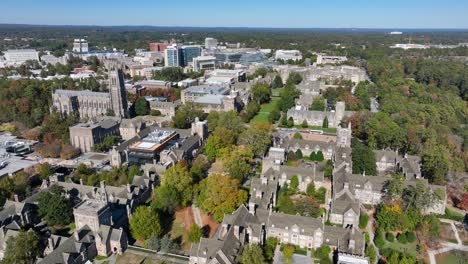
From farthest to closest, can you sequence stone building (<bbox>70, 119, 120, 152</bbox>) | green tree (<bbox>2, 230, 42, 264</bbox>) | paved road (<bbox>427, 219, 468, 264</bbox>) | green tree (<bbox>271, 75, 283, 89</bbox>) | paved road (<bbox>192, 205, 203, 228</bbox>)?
green tree (<bbox>271, 75, 283, 89</bbox>) < stone building (<bbox>70, 119, 120, 152</bbox>) < paved road (<bbox>192, 205, 203, 228</bbox>) < paved road (<bbox>427, 219, 468, 264</bbox>) < green tree (<bbox>2, 230, 42, 264</bbox>)

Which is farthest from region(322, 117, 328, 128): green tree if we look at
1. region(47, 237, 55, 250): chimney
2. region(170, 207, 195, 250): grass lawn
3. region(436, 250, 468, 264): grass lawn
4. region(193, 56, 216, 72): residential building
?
region(193, 56, 216, 72): residential building

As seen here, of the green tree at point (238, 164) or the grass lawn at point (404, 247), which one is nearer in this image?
the grass lawn at point (404, 247)

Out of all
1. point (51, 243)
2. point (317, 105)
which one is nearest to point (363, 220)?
point (51, 243)

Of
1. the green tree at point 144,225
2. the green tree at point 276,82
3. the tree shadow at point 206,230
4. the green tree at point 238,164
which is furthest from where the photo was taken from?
the green tree at point 276,82

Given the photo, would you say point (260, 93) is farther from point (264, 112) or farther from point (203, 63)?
point (203, 63)

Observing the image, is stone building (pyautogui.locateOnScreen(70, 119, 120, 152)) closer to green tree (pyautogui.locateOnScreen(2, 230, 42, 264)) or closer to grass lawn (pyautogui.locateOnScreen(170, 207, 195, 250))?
grass lawn (pyautogui.locateOnScreen(170, 207, 195, 250))

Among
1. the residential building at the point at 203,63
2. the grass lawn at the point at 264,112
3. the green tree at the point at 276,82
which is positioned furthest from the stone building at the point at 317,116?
the residential building at the point at 203,63

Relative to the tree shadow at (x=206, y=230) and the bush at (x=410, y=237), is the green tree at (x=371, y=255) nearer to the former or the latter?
the bush at (x=410, y=237)
